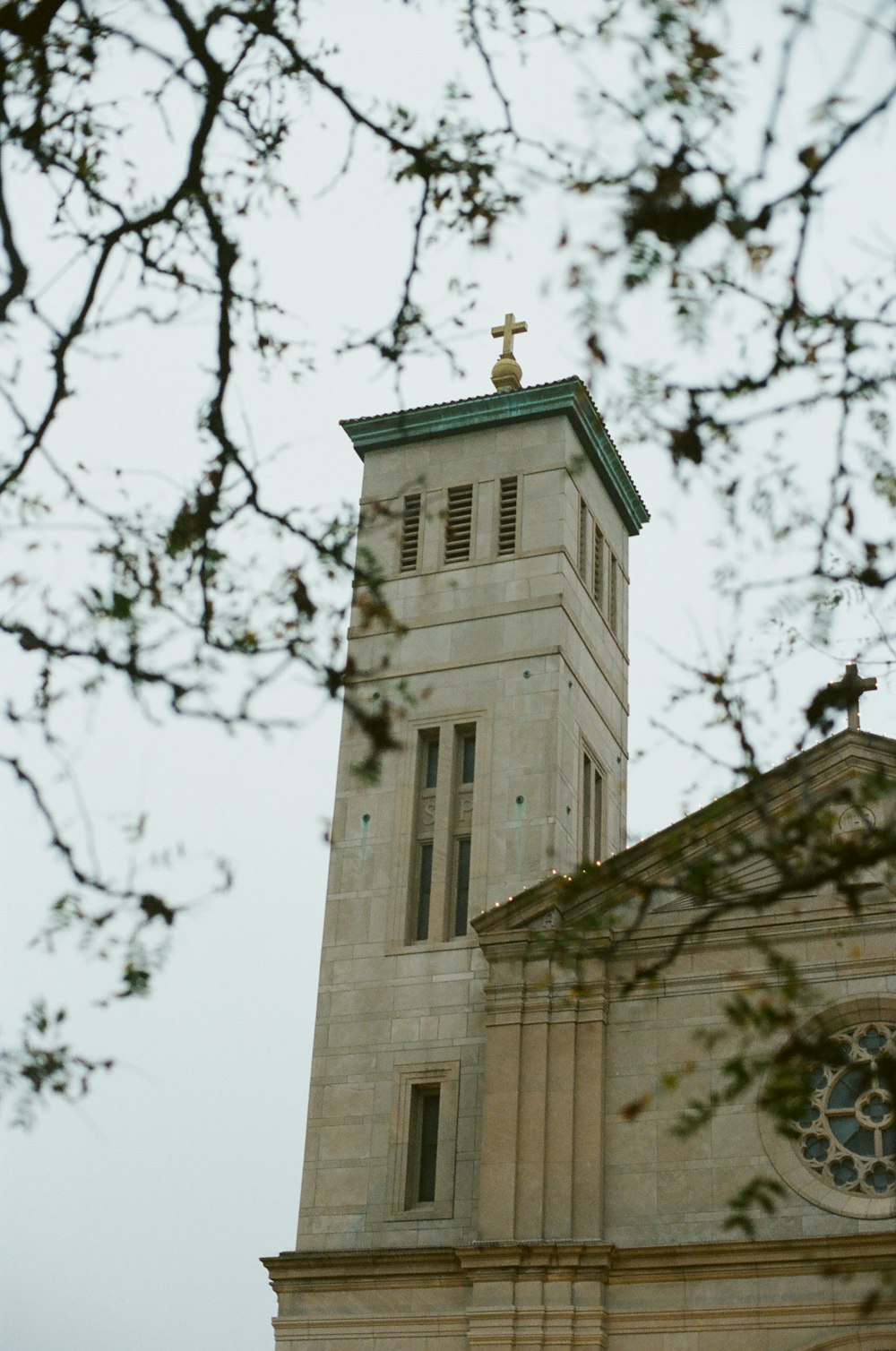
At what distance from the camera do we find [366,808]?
27.7 meters

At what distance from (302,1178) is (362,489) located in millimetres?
11293

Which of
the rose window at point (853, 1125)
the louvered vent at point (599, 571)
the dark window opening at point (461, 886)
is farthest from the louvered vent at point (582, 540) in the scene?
the rose window at point (853, 1125)

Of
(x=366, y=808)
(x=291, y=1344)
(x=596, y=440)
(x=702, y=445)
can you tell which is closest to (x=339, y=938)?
(x=366, y=808)

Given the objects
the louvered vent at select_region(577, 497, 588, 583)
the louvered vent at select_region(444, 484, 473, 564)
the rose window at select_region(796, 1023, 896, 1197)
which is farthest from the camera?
the louvered vent at select_region(577, 497, 588, 583)

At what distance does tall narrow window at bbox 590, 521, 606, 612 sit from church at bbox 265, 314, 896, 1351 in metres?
0.56

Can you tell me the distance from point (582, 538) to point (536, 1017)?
928cm

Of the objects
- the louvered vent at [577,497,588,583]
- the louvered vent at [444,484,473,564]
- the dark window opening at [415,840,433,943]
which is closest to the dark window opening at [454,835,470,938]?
the dark window opening at [415,840,433,943]

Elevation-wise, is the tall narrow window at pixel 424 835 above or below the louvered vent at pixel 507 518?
below

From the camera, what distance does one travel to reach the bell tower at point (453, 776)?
24844 mm

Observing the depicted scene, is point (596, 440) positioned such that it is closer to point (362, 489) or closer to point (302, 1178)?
point (362, 489)

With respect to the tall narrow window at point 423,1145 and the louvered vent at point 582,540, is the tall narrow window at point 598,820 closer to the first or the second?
the louvered vent at point 582,540

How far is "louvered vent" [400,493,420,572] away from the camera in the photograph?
2972 centimetres

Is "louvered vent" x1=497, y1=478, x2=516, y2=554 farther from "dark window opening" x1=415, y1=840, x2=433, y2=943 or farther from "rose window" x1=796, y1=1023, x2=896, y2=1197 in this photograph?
"rose window" x1=796, y1=1023, x2=896, y2=1197

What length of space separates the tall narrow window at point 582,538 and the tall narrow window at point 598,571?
33 centimetres
